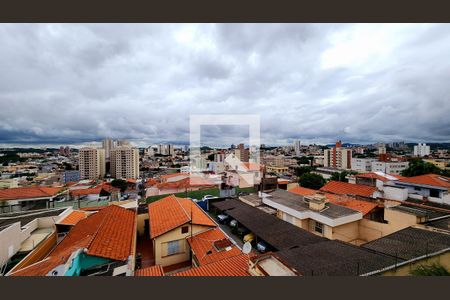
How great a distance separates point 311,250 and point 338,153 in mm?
26442

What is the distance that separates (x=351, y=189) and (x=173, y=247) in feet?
23.1

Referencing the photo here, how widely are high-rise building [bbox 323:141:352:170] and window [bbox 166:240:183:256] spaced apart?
24.8 meters

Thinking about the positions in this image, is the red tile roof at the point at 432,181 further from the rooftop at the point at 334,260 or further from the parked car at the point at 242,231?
the parked car at the point at 242,231

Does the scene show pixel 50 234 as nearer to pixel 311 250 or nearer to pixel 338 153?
pixel 311 250

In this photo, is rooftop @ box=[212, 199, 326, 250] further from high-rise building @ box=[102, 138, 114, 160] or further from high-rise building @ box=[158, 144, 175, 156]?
high-rise building @ box=[102, 138, 114, 160]

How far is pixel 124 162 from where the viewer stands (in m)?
23.9

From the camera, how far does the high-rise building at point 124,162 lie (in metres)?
23.4

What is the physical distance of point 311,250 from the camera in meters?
2.90

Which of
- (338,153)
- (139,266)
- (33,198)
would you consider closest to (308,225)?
(139,266)

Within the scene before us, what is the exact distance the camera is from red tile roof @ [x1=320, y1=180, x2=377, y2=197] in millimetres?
7059

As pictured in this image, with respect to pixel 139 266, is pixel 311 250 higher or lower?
higher

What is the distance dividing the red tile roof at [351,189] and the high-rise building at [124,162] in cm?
2176

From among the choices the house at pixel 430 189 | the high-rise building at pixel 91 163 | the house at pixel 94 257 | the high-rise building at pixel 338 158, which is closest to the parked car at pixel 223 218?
the house at pixel 94 257

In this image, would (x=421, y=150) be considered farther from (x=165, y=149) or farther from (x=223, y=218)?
(x=165, y=149)
